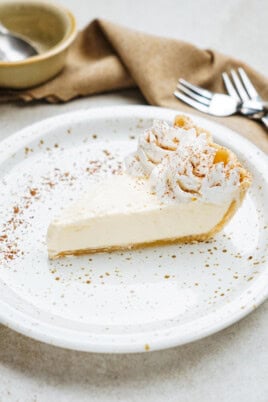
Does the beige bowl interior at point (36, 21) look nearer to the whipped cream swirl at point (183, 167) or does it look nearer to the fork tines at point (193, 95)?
the fork tines at point (193, 95)

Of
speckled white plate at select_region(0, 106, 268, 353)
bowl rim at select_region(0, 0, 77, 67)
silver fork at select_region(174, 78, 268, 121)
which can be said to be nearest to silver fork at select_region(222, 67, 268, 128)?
silver fork at select_region(174, 78, 268, 121)

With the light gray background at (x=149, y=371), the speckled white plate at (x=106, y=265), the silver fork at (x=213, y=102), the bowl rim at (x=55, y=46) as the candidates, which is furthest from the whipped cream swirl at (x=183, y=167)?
the bowl rim at (x=55, y=46)

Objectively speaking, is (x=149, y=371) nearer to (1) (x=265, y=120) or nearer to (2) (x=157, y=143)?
(2) (x=157, y=143)

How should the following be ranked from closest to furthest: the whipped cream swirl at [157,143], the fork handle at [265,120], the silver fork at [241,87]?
the whipped cream swirl at [157,143] < the fork handle at [265,120] < the silver fork at [241,87]

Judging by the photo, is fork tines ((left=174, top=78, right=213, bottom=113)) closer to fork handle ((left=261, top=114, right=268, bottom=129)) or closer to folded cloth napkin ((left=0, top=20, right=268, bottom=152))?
folded cloth napkin ((left=0, top=20, right=268, bottom=152))

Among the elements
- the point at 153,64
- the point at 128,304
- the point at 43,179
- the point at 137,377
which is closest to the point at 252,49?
the point at 153,64

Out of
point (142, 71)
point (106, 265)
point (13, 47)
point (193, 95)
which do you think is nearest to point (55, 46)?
point (13, 47)
